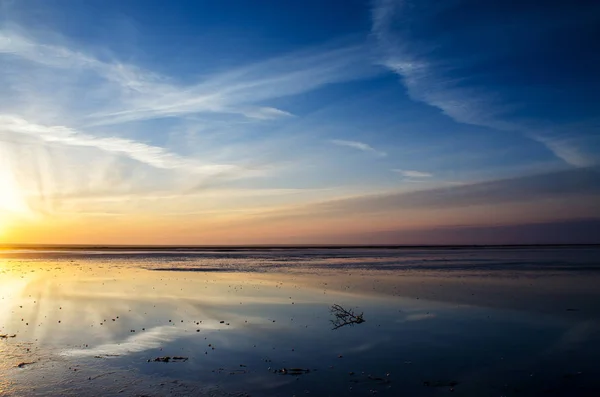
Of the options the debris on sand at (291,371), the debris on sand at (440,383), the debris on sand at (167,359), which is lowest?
the debris on sand at (440,383)

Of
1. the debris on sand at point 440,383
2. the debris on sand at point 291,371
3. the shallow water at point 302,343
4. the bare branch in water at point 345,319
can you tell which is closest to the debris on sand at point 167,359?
the shallow water at point 302,343

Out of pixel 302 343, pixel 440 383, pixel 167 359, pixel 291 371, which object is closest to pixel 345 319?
pixel 302 343

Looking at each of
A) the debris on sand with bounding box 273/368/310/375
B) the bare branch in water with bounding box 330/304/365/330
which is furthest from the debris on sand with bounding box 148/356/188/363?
the bare branch in water with bounding box 330/304/365/330

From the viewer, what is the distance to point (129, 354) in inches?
599

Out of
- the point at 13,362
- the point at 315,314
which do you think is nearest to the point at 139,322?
the point at 13,362

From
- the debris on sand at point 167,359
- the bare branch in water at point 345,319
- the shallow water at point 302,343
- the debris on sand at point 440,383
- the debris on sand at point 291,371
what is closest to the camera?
Result: the debris on sand at point 440,383

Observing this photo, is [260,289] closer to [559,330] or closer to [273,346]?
[273,346]

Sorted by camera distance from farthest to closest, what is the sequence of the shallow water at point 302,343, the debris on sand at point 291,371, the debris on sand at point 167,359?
1. the debris on sand at point 167,359
2. the debris on sand at point 291,371
3. the shallow water at point 302,343

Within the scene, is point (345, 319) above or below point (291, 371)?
above

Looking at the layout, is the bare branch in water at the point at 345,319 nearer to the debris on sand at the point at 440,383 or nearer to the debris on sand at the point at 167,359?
the debris on sand at the point at 167,359

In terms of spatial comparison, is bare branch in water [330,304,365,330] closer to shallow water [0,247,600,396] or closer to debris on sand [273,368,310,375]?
shallow water [0,247,600,396]

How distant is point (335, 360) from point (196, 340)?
19.7 ft

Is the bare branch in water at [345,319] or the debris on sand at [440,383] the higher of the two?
the bare branch in water at [345,319]

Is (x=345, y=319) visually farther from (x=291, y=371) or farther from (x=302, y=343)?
(x=291, y=371)
